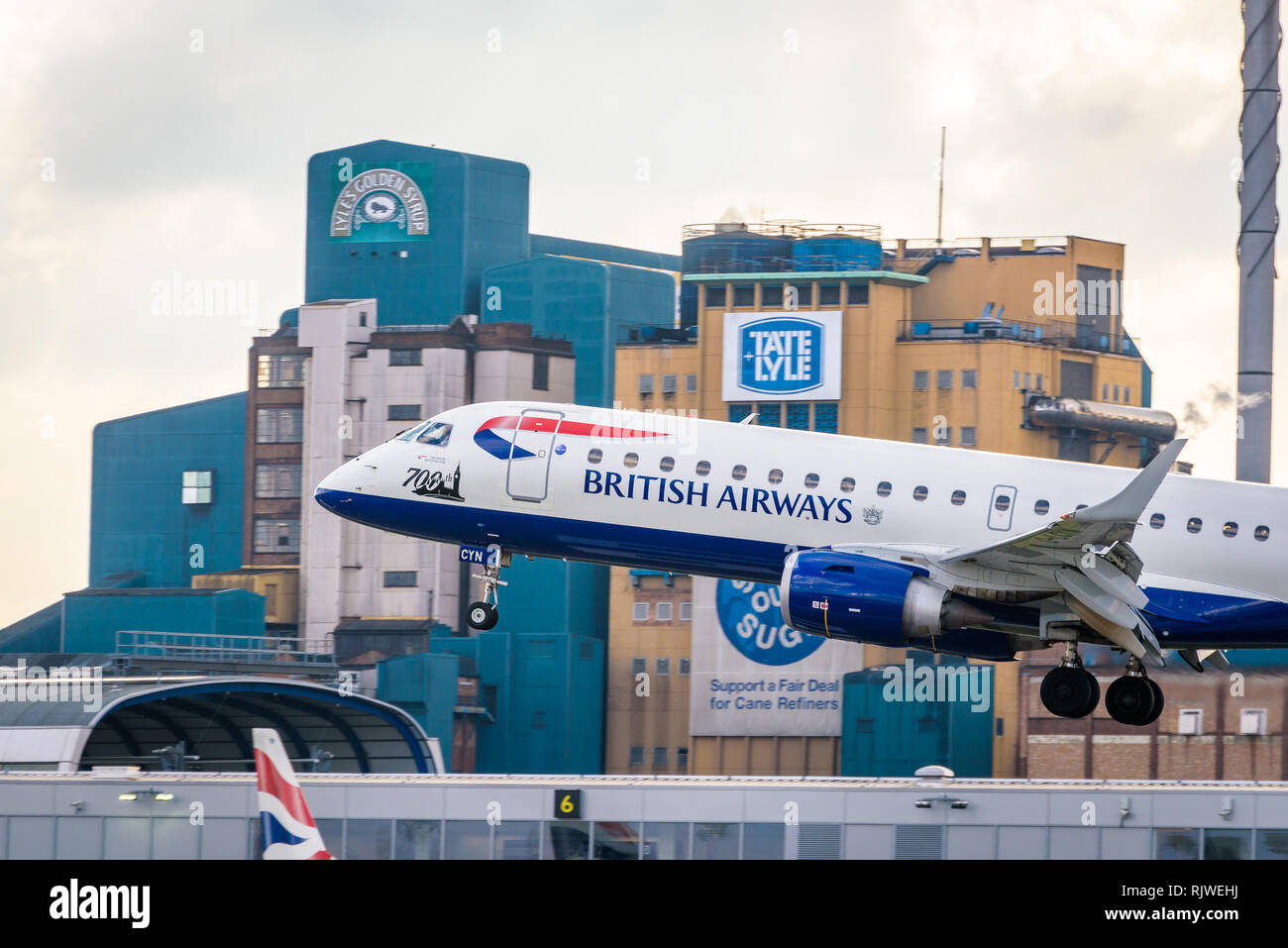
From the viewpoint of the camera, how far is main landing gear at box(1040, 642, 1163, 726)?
40.0 m

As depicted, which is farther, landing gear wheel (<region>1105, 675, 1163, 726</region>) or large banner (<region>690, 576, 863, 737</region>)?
large banner (<region>690, 576, 863, 737</region>)

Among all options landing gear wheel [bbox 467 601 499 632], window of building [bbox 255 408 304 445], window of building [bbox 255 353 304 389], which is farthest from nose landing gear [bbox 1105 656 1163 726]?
window of building [bbox 255 353 304 389]

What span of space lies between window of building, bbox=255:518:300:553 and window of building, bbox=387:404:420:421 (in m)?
14.7

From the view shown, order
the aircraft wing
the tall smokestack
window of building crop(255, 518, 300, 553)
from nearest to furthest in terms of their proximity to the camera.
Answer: the aircraft wing
the tall smokestack
window of building crop(255, 518, 300, 553)

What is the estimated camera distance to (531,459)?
41.9 metres

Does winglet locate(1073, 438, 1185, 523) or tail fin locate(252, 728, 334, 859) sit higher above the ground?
winglet locate(1073, 438, 1185, 523)

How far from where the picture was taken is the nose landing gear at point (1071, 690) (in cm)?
3997

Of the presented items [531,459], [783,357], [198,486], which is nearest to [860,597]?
[531,459]

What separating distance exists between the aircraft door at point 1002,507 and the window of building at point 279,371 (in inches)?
3994

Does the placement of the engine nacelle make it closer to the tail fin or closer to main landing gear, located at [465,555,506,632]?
main landing gear, located at [465,555,506,632]

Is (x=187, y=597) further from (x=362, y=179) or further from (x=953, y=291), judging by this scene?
(x=953, y=291)

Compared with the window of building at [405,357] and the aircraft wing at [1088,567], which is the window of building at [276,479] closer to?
the window of building at [405,357]

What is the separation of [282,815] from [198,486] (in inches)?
4711

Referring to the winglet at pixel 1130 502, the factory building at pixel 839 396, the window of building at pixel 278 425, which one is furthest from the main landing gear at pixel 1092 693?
the window of building at pixel 278 425
